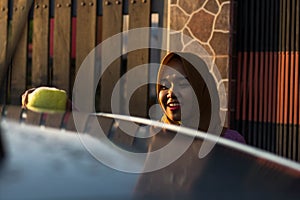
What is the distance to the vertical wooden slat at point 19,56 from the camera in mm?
6430

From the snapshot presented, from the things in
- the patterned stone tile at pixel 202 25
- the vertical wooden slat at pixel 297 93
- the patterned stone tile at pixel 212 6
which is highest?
the patterned stone tile at pixel 212 6

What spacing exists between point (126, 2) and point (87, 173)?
454 cm

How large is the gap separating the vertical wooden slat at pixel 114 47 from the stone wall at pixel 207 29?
1.81ft

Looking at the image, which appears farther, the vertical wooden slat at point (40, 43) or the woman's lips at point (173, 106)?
the vertical wooden slat at point (40, 43)

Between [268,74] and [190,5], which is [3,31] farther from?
[268,74]

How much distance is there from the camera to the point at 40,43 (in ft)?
20.8

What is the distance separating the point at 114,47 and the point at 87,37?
331mm

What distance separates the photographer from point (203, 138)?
5.44 feet

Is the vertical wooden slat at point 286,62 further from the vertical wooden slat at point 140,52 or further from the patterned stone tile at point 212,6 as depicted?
the vertical wooden slat at point 140,52

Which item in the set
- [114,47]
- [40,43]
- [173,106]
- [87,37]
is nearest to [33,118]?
[173,106]

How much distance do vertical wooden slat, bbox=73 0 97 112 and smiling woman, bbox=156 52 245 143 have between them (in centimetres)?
271

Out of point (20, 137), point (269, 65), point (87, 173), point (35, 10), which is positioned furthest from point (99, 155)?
point (35, 10)

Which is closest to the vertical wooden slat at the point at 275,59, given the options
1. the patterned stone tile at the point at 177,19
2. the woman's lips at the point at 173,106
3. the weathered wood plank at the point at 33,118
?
the patterned stone tile at the point at 177,19

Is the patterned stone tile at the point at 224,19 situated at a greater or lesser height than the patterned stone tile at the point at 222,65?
greater
